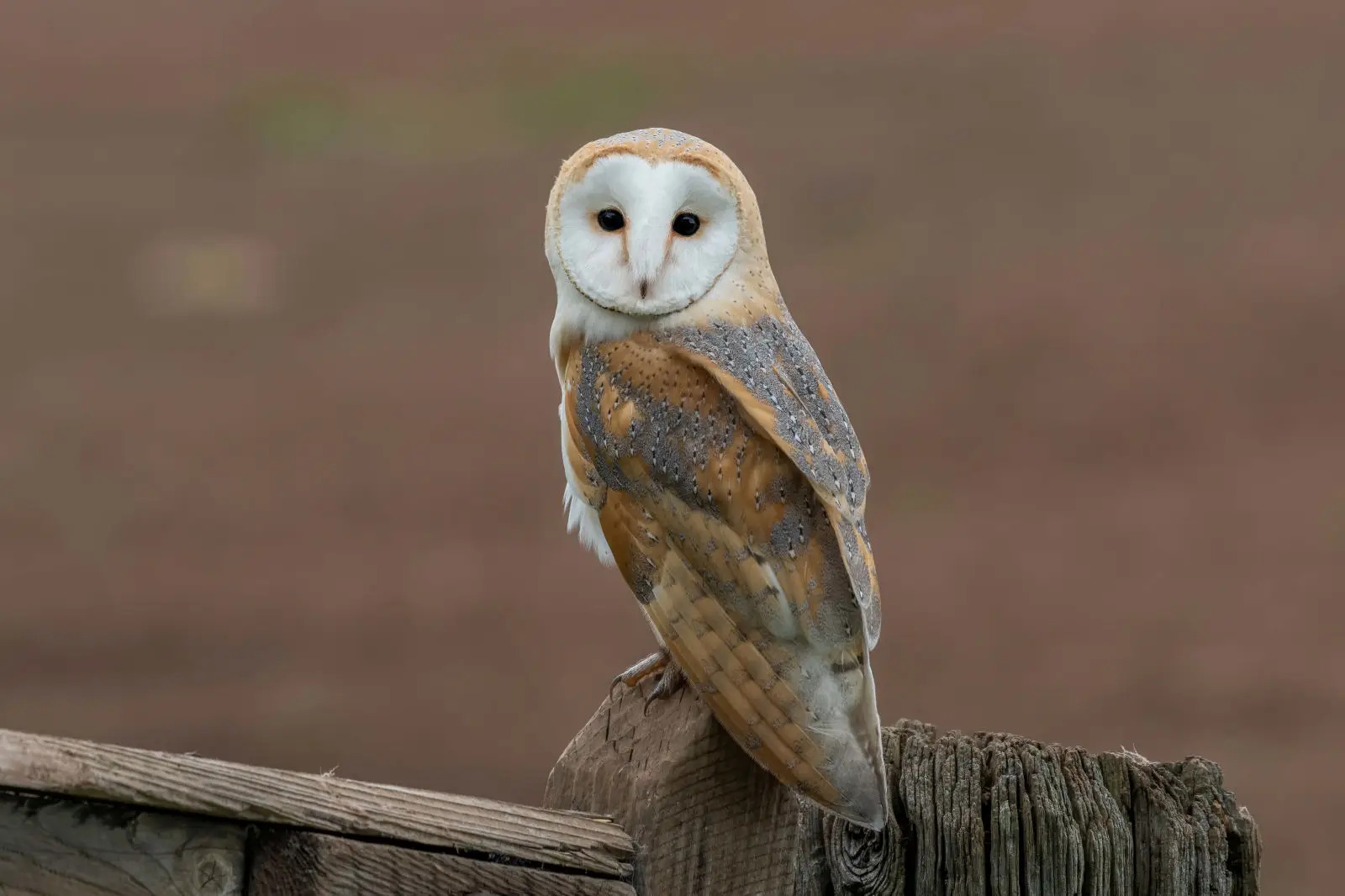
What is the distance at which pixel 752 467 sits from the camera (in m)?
1.79

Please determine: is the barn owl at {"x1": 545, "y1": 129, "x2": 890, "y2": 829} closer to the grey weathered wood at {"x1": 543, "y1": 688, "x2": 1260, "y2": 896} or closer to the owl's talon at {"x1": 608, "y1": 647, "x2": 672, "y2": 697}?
the owl's talon at {"x1": 608, "y1": 647, "x2": 672, "y2": 697}

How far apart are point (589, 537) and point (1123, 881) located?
2.64ft

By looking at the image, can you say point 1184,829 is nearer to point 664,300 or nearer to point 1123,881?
point 1123,881

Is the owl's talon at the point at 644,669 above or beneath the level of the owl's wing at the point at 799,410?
beneath

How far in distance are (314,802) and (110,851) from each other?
0.16 metres

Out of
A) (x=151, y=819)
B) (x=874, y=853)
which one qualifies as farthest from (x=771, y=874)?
(x=151, y=819)

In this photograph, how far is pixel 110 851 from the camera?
1.18 meters

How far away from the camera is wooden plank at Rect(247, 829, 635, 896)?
4.10ft

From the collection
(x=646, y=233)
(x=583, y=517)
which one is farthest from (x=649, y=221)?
(x=583, y=517)

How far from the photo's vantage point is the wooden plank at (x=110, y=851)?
1.14 metres

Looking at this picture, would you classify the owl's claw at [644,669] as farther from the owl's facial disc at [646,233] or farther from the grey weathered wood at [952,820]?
the owl's facial disc at [646,233]

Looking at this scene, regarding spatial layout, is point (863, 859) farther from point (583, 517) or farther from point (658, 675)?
point (583, 517)

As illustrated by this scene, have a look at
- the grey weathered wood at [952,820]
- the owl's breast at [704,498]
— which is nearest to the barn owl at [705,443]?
the owl's breast at [704,498]

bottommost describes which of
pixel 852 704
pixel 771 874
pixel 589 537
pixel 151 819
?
pixel 151 819
